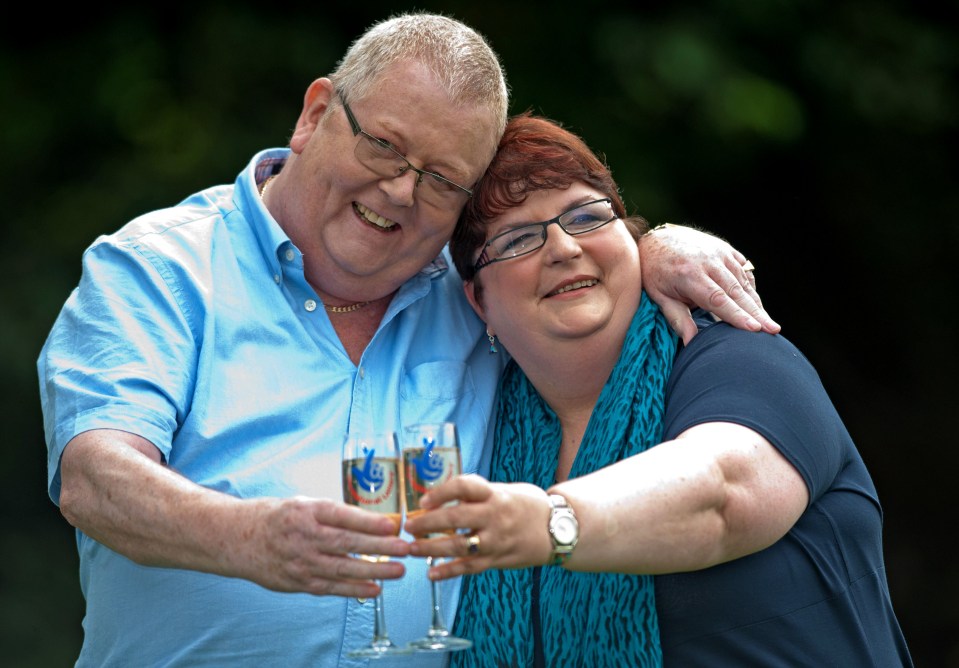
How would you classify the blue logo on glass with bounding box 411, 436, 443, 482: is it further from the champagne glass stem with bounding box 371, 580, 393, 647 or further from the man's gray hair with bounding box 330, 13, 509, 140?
the man's gray hair with bounding box 330, 13, 509, 140

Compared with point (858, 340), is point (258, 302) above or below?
above

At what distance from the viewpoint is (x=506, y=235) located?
2979 millimetres

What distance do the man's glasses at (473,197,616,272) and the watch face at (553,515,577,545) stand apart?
40.9 inches

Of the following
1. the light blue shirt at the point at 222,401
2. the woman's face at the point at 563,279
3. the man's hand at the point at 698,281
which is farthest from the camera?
the woman's face at the point at 563,279

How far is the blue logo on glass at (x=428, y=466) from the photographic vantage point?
205 centimetres

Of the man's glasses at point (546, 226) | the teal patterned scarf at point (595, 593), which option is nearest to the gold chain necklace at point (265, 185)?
the man's glasses at point (546, 226)

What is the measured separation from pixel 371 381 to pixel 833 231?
3664 millimetres

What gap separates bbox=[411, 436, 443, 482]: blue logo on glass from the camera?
80.6 inches

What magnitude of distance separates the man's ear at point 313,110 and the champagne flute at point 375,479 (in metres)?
1.22

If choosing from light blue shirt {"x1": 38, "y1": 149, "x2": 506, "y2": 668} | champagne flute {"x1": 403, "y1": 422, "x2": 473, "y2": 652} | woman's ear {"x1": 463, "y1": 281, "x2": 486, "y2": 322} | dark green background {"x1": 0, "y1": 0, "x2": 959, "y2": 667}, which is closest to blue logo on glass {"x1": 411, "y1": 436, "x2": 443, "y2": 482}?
champagne flute {"x1": 403, "y1": 422, "x2": 473, "y2": 652}

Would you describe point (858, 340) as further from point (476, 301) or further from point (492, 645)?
point (492, 645)

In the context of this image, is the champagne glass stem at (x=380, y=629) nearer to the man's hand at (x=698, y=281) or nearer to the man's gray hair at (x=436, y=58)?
the man's hand at (x=698, y=281)

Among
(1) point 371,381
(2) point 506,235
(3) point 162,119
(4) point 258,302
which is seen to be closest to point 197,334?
(4) point 258,302

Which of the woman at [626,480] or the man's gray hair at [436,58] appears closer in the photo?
the woman at [626,480]
